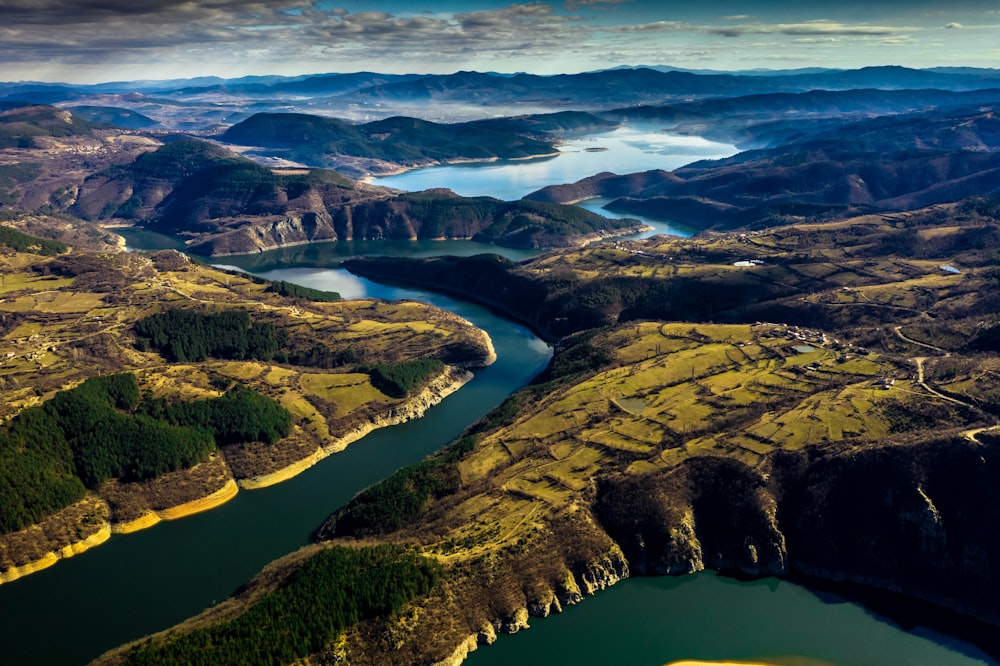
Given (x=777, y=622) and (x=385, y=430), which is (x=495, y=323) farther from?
(x=777, y=622)

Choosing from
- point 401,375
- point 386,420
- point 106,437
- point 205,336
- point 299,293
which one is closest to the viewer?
point 106,437

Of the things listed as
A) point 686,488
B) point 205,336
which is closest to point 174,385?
point 205,336

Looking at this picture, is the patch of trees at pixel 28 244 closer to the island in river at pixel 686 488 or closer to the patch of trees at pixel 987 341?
the island in river at pixel 686 488

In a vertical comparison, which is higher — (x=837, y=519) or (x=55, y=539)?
(x=837, y=519)

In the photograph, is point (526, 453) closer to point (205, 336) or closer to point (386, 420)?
point (386, 420)

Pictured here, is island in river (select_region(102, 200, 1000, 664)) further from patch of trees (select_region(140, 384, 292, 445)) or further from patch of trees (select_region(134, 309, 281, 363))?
patch of trees (select_region(134, 309, 281, 363))

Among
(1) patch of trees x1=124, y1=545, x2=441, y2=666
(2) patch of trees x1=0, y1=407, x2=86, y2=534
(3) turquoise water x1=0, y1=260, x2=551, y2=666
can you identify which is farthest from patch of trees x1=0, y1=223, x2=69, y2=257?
(1) patch of trees x1=124, y1=545, x2=441, y2=666

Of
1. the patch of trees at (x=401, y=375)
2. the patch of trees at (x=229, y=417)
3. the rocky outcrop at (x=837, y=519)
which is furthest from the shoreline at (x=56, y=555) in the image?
the rocky outcrop at (x=837, y=519)

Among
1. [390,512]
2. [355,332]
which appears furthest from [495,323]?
[390,512]

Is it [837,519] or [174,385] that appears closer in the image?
[837,519]
